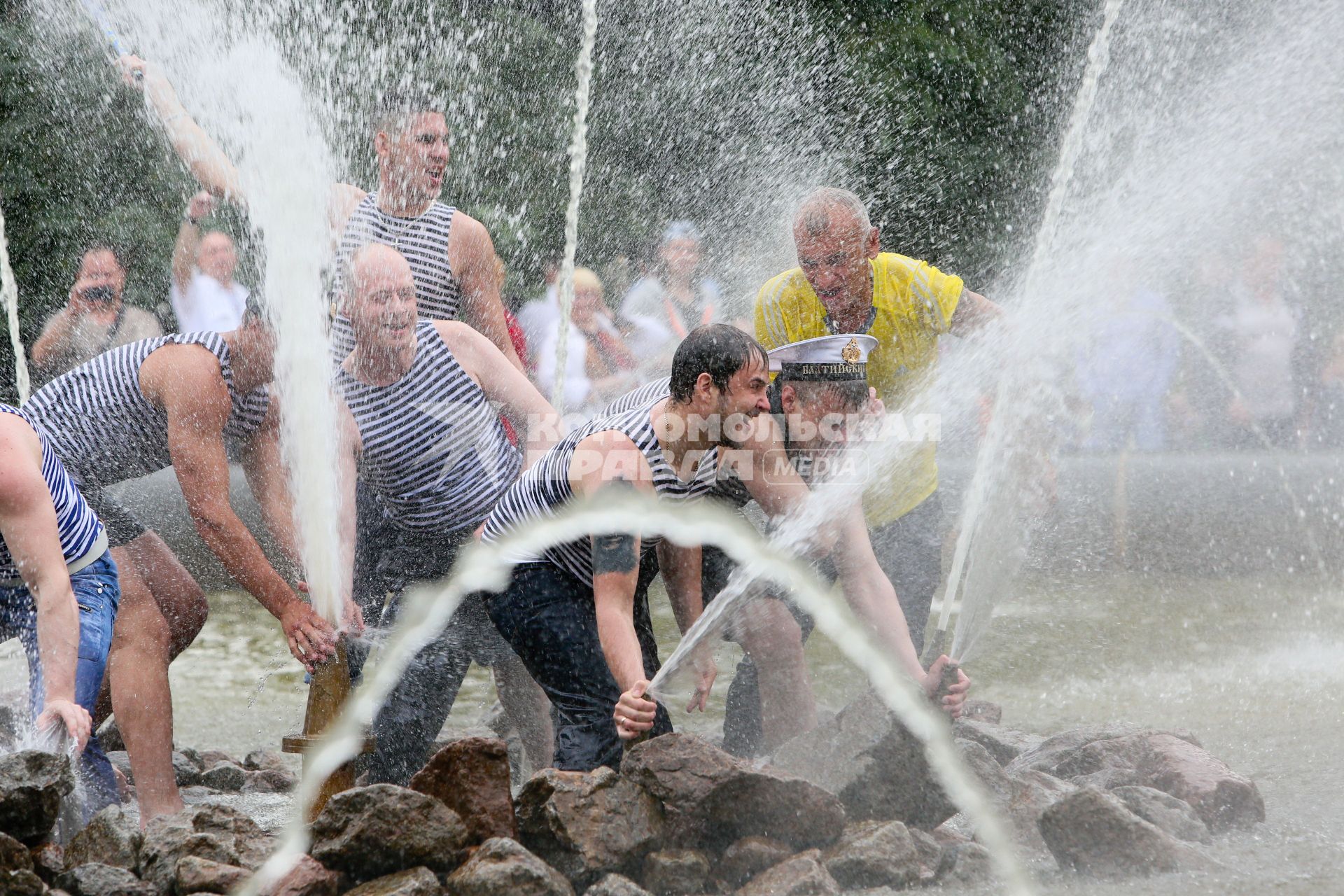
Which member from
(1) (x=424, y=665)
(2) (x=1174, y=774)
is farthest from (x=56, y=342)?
(2) (x=1174, y=774)

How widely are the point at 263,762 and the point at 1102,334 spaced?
6.60 metres

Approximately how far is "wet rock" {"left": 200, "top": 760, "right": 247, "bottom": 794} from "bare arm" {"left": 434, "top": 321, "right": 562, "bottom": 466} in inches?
67.4

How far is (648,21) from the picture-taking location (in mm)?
12102

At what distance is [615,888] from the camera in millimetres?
3186

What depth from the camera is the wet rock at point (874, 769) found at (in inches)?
146

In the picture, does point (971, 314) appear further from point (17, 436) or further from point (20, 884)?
point (20, 884)

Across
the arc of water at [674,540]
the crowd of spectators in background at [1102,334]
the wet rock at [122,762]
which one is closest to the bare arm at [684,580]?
the arc of water at [674,540]

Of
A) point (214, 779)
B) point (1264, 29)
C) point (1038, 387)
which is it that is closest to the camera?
point (214, 779)

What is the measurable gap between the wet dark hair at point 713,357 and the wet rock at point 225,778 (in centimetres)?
258

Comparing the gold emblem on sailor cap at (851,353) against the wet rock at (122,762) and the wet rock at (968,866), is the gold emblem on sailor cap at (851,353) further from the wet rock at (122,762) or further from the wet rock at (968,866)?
the wet rock at (122,762)

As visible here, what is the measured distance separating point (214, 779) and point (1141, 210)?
223 inches

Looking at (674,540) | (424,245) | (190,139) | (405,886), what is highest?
(190,139)

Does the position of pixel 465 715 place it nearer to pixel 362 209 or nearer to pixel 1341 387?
pixel 362 209

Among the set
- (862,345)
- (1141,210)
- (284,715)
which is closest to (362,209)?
(862,345)
